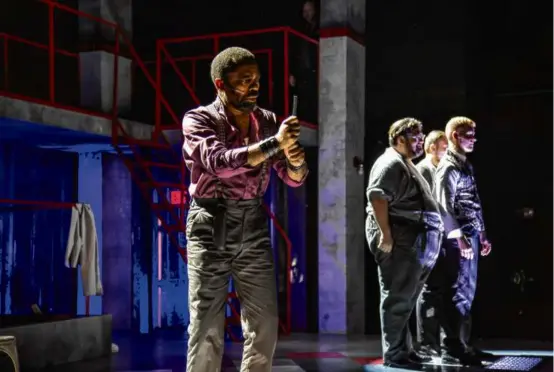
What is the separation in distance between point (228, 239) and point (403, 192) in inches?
111

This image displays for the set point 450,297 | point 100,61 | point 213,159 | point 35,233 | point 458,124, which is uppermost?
point 100,61

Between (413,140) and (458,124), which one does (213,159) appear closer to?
(413,140)

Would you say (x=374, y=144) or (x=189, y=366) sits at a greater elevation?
(x=374, y=144)

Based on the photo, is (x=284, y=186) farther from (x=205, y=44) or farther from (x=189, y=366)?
(x=189, y=366)

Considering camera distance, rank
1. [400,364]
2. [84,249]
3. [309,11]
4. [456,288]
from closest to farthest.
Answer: [400,364] → [456,288] → [84,249] → [309,11]

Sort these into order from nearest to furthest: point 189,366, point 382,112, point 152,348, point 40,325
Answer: point 189,366 → point 40,325 → point 152,348 → point 382,112

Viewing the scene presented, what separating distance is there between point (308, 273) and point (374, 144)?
5.18ft

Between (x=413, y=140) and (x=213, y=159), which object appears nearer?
(x=213, y=159)

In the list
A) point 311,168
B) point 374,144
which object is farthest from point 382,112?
point 311,168

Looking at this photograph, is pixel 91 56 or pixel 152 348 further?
pixel 91 56

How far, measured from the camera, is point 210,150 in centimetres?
384

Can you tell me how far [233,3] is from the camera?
11.0m

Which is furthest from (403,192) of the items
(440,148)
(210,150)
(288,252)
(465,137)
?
(288,252)

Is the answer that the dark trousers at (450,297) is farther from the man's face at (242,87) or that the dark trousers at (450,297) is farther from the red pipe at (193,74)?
the red pipe at (193,74)
